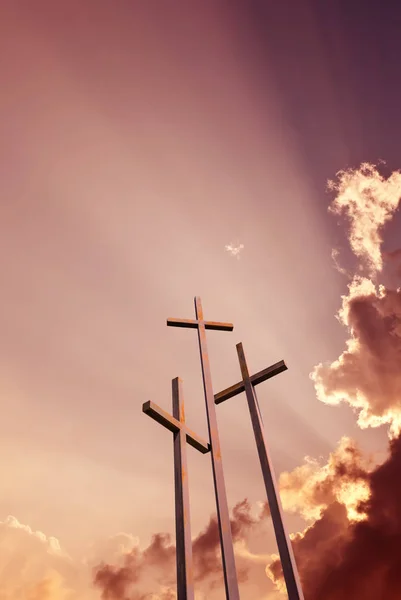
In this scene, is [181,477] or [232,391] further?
[232,391]

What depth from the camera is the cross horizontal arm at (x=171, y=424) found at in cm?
496

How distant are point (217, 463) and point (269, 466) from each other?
3.53 ft

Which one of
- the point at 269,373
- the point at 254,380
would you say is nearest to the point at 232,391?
the point at 254,380

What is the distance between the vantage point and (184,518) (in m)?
4.45

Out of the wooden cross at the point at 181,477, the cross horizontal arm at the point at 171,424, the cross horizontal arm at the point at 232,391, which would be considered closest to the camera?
the wooden cross at the point at 181,477

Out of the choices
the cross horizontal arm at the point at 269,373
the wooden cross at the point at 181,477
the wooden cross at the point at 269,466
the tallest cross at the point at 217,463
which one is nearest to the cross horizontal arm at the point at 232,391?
the wooden cross at the point at 269,466

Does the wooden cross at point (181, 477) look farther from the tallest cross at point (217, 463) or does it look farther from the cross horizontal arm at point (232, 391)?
the cross horizontal arm at point (232, 391)

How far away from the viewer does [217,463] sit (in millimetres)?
5215

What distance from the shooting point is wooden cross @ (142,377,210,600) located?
13.2 feet

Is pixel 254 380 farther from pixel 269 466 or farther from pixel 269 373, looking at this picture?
pixel 269 466

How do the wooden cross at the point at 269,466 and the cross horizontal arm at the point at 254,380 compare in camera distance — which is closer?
the wooden cross at the point at 269,466

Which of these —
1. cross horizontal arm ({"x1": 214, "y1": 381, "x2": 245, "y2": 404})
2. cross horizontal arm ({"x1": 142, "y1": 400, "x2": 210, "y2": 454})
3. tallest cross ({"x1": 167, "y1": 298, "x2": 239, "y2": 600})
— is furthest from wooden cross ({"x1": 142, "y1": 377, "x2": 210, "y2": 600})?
cross horizontal arm ({"x1": 214, "y1": 381, "x2": 245, "y2": 404})

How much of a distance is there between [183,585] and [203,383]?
2.59 metres

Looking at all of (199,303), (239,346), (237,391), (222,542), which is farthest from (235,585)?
(199,303)
